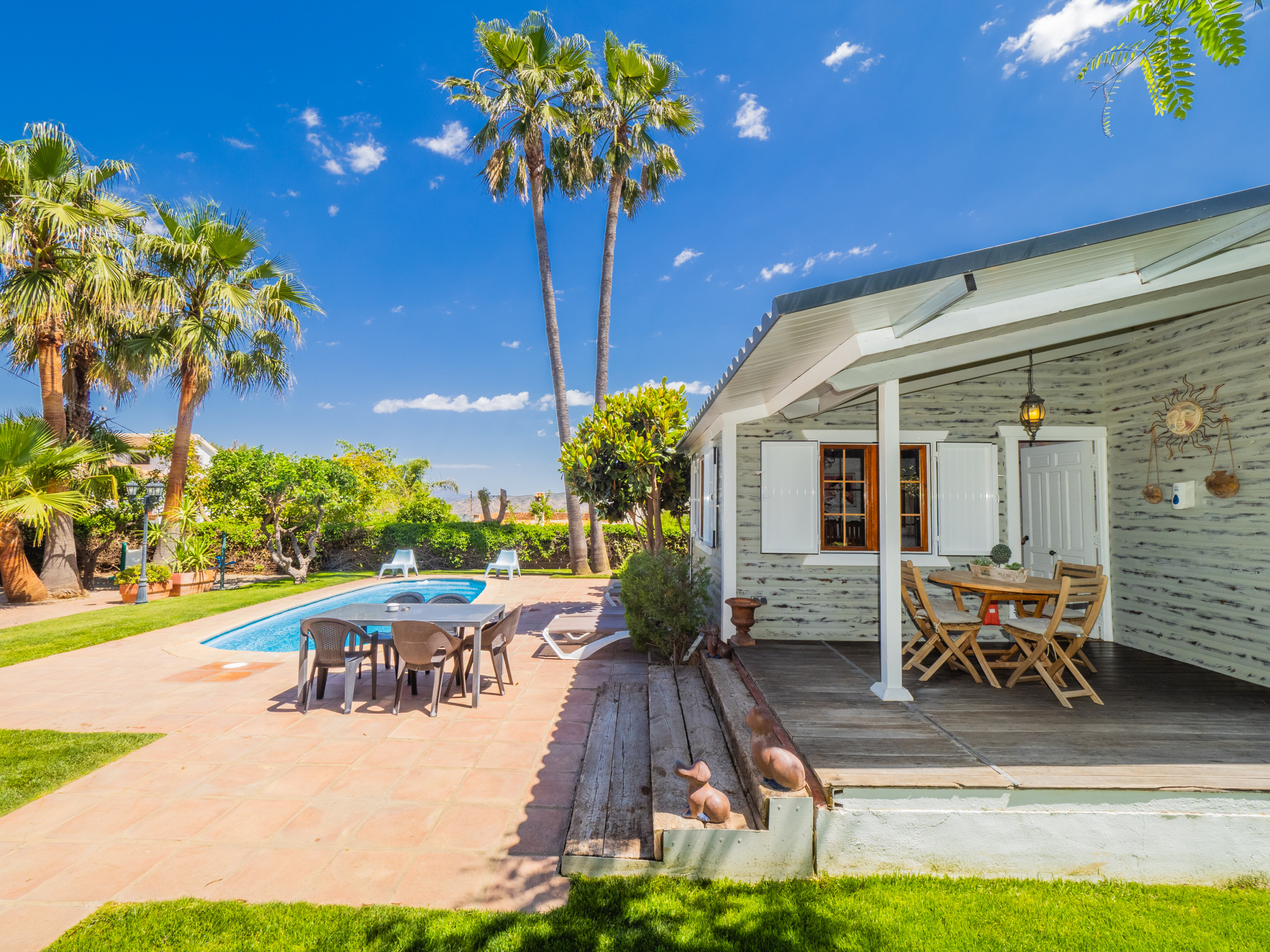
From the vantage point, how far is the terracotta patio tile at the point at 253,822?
119 inches

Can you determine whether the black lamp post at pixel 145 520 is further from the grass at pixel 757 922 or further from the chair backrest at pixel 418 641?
the grass at pixel 757 922

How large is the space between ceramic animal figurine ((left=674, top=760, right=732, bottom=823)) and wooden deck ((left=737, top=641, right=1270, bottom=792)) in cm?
51

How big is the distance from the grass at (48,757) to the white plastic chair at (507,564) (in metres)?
9.48

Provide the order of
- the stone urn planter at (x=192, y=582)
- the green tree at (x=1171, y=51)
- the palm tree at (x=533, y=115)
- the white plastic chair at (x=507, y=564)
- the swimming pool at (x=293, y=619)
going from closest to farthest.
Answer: the green tree at (x=1171, y=51) → the swimming pool at (x=293, y=619) → the stone urn planter at (x=192, y=582) → the palm tree at (x=533, y=115) → the white plastic chair at (x=507, y=564)

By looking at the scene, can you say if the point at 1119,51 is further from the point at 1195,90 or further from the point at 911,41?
the point at 911,41

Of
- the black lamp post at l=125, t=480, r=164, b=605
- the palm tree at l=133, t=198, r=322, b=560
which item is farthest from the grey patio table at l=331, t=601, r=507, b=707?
the palm tree at l=133, t=198, r=322, b=560

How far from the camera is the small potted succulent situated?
4.73m

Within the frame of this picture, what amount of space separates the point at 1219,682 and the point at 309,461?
1527 cm

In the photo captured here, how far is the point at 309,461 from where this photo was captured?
13516 mm

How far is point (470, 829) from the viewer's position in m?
3.13

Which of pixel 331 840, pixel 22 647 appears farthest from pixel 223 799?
pixel 22 647

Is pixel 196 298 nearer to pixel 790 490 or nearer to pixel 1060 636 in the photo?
pixel 790 490

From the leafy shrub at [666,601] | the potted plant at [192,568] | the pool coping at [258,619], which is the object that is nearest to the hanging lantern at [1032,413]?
the leafy shrub at [666,601]

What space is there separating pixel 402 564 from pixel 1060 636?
13.4 metres
